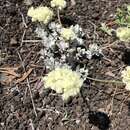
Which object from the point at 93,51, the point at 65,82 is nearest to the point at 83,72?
the point at 93,51

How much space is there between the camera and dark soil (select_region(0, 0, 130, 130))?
259 cm

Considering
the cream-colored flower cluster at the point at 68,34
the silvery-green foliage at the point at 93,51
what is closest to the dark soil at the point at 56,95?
the silvery-green foliage at the point at 93,51

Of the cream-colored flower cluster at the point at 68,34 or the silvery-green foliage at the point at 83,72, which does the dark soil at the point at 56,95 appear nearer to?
the silvery-green foliage at the point at 83,72

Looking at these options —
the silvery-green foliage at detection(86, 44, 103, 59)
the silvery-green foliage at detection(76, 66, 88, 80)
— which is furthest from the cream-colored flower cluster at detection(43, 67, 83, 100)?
the silvery-green foliage at detection(86, 44, 103, 59)

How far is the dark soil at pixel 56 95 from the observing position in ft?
8.49

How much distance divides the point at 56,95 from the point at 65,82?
0.47m

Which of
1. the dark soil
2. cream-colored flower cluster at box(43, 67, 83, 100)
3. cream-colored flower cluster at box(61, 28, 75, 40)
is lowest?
the dark soil

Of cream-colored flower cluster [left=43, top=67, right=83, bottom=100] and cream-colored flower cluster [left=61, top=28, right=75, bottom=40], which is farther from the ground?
cream-colored flower cluster [left=61, top=28, right=75, bottom=40]

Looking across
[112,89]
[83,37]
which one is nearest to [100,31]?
[83,37]

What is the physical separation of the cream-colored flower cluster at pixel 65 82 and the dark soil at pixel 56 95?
369 millimetres

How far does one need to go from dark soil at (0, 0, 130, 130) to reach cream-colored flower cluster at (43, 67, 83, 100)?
369 millimetres

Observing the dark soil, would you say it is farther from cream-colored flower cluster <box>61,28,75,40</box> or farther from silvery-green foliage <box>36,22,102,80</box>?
cream-colored flower cluster <box>61,28,75,40</box>

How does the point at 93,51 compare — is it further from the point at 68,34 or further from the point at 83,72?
the point at 68,34

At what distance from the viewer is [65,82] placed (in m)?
2.25
